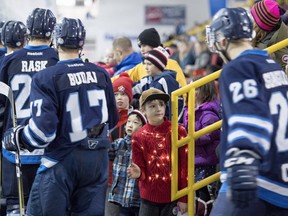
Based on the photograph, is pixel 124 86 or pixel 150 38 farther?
pixel 150 38

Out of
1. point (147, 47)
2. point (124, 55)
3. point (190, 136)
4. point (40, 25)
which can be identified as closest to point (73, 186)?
point (190, 136)

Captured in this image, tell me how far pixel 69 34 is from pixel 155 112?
3.44ft

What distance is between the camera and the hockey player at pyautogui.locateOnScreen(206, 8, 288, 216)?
429 cm

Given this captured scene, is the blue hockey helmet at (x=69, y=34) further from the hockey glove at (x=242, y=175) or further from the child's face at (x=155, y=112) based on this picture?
the hockey glove at (x=242, y=175)

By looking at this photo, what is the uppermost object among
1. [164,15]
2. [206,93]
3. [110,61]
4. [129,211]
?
[164,15]

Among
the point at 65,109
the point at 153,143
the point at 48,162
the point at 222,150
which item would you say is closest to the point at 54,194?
the point at 48,162

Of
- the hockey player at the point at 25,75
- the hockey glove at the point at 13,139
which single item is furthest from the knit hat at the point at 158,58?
the hockey glove at the point at 13,139

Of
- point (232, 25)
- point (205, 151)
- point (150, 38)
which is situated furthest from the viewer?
point (150, 38)

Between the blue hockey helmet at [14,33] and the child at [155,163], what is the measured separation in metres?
1.37

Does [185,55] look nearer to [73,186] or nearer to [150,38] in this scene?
[150,38]

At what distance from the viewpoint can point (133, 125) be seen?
6973 millimetres

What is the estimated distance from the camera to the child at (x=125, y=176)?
690 cm

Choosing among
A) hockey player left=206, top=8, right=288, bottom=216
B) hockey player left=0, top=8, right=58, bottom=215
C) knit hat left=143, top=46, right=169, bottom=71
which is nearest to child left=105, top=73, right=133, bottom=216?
knit hat left=143, top=46, right=169, bottom=71

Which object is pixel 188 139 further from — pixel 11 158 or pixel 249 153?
pixel 249 153
